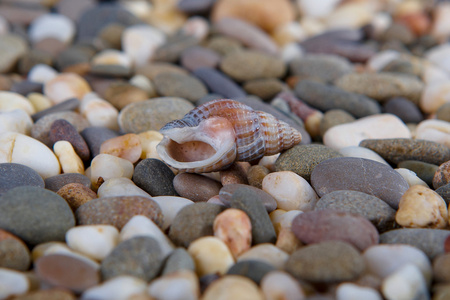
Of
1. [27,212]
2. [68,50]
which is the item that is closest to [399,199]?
[27,212]

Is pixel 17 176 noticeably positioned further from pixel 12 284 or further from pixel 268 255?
pixel 268 255

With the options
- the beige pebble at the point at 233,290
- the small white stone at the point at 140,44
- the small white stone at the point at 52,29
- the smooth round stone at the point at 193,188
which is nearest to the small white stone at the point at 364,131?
the smooth round stone at the point at 193,188

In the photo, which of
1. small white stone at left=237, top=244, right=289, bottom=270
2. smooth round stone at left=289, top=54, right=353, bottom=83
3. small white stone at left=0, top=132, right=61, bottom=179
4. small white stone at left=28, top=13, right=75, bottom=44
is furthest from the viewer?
small white stone at left=28, top=13, right=75, bottom=44

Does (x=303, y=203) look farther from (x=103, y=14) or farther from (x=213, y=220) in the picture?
(x=103, y=14)

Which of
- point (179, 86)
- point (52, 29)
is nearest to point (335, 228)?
point (179, 86)

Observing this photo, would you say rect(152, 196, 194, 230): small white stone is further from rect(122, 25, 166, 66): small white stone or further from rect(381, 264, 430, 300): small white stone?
rect(122, 25, 166, 66): small white stone

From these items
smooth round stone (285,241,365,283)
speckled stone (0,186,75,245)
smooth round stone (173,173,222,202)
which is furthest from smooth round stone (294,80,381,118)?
speckled stone (0,186,75,245)
